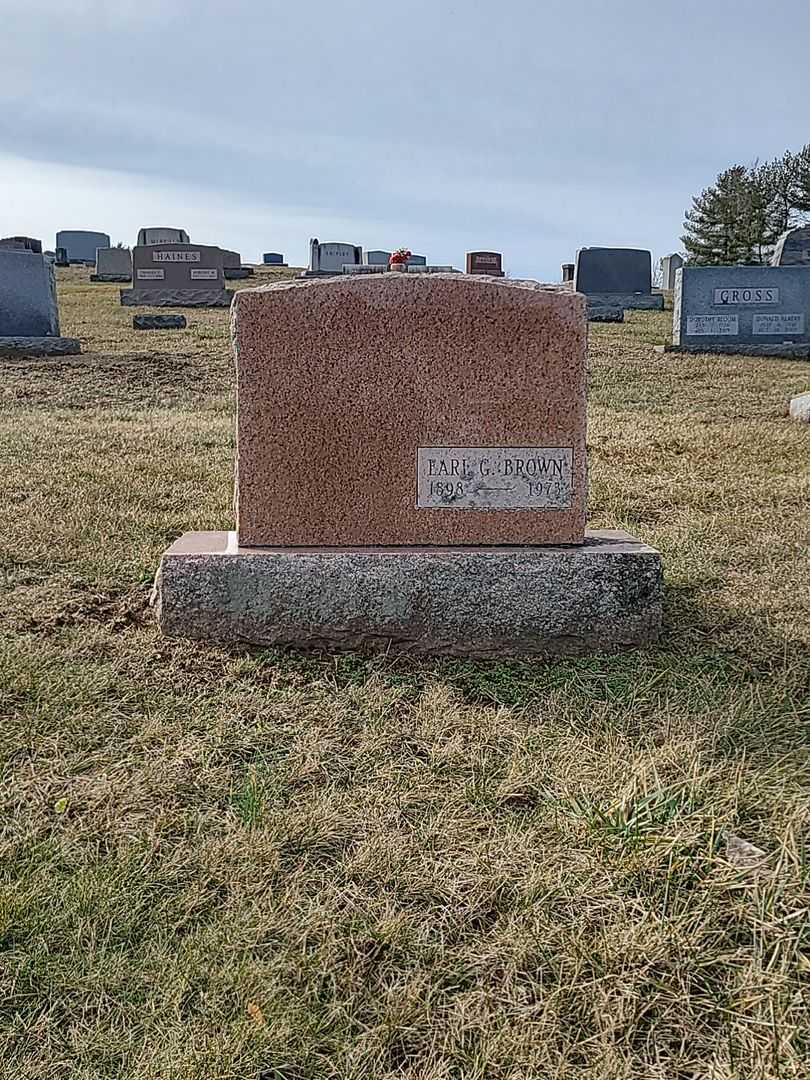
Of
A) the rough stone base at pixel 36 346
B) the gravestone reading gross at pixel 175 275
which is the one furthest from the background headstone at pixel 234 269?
the rough stone base at pixel 36 346

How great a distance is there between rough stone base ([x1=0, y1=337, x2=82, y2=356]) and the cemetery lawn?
7.13 metres

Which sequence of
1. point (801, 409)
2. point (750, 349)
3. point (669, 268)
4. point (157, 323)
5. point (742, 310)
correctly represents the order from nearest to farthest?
point (801, 409)
point (750, 349)
point (742, 310)
point (157, 323)
point (669, 268)

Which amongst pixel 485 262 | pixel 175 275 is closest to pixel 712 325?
pixel 485 262

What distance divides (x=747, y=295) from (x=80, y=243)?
29.5 meters

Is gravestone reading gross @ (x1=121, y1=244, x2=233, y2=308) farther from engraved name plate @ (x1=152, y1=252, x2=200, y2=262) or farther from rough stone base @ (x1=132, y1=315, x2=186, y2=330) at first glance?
rough stone base @ (x1=132, y1=315, x2=186, y2=330)

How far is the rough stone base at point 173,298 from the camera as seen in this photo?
1783cm

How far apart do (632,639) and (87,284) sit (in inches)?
919

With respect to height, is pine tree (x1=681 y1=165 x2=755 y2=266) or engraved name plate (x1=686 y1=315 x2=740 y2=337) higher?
pine tree (x1=681 y1=165 x2=755 y2=266)

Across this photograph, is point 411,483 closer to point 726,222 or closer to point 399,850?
point 399,850

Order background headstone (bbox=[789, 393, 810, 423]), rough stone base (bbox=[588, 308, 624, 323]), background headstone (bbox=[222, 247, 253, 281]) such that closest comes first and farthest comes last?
background headstone (bbox=[789, 393, 810, 423])
rough stone base (bbox=[588, 308, 624, 323])
background headstone (bbox=[222, 247, 253, 281])

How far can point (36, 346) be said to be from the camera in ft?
32.8

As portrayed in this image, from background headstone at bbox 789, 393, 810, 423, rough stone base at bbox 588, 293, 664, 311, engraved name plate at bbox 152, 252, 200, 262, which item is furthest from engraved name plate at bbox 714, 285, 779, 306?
engraved name plate at bbox 152, 252, 200, 262

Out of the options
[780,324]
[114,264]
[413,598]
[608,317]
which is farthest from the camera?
[114,264]

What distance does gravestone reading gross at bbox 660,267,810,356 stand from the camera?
36.2ft
